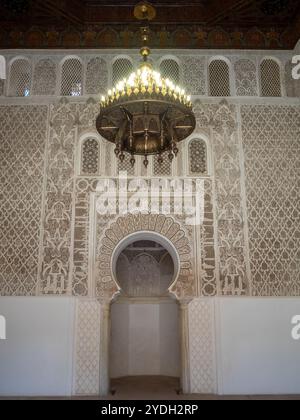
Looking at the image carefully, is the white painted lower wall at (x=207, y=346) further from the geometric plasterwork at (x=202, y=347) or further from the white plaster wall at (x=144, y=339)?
the white plaster wall at (x=144, y=339)

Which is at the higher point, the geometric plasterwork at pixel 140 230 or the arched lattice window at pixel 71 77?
the arched lattice window at pixel 71 77

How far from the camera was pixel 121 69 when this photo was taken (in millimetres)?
6816

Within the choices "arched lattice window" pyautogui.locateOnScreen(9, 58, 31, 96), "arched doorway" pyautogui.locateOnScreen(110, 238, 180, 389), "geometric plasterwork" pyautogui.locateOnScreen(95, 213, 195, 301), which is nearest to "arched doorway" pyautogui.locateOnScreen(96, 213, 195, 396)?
→ "geometric plasterwork" pyautogui.locateOnScreen(95, 213, 195, 301)

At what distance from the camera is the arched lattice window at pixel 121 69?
6.78m

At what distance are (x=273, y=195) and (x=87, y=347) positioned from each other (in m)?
3.43

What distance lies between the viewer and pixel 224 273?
19.8 feet

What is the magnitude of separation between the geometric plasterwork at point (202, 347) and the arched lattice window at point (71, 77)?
3.71 m

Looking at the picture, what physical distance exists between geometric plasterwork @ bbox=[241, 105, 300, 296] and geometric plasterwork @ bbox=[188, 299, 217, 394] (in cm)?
75

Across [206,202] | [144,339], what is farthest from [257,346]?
[144,339]

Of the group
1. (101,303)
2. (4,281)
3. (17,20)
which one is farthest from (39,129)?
(101,303)

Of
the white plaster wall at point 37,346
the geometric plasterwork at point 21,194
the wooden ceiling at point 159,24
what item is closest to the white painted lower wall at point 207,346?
the white plaster wall at point 37,346

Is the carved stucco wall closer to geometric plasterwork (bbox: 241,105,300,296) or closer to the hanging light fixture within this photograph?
geometric plasterwork (bbox: 241,105,300,296)

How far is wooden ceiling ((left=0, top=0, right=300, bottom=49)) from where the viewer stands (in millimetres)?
6273

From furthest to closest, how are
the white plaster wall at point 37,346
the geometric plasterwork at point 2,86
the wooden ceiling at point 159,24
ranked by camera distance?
the geometric plasterwork at point 2,86 → the wooden ceiling at point 159,24 → the white plaster wall at point 37,346
